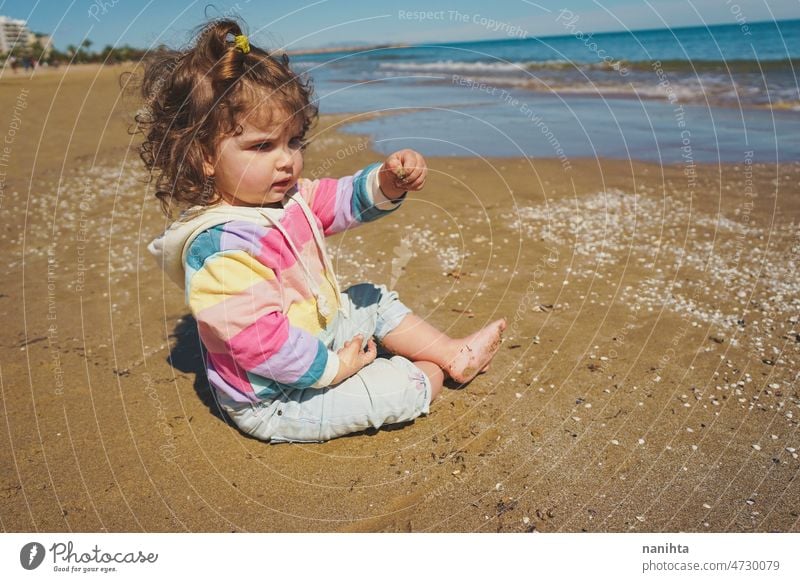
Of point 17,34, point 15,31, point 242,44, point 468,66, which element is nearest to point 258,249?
point 242,44

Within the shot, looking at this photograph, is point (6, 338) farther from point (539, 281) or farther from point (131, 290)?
point (539, 281)

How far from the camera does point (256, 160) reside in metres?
2.48

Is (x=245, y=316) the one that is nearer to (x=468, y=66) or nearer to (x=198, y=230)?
(x=198, y=230)

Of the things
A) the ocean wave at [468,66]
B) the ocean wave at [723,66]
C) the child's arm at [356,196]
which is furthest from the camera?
the ocean wave at [468,66]

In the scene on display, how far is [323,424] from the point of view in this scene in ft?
8.52

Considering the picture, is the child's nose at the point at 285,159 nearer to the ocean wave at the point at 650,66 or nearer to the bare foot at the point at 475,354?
the bare foot at the point at 475,354

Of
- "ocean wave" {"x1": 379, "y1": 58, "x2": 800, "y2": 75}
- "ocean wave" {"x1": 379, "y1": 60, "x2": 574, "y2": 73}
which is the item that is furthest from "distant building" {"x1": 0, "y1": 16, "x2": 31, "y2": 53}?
"ocean wave" {"x1": 379, "y1": 60, "x2": 574, "y2": 73}

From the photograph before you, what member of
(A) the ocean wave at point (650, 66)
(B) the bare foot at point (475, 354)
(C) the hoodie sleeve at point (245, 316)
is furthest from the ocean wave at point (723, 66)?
(C) the hoodie sleeve at point (245, 316)

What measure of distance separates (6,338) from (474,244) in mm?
3027

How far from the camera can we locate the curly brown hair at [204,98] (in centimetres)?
245

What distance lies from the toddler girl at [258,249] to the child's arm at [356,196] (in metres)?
0.02

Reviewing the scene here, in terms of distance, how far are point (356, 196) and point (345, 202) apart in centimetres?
6

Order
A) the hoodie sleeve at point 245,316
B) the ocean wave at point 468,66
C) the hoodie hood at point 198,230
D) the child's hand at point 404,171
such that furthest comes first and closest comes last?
the ocean wave at point 468,66 → the child's hand at point 404,171 → the hoodie hood at point 198,230 → the hoodie sleeve at point 245,316
